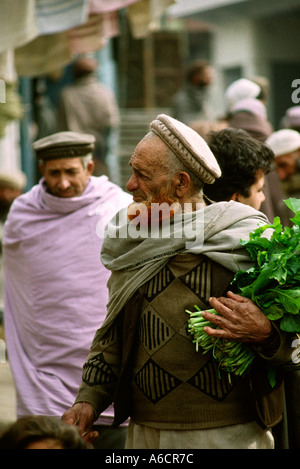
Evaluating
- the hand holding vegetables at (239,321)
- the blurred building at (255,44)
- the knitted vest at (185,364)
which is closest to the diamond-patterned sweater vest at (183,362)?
the knitted vest at (185,364)

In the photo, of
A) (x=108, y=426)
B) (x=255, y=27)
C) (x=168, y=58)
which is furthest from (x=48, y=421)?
(x=255, y=27)

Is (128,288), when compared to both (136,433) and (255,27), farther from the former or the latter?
(255,27)

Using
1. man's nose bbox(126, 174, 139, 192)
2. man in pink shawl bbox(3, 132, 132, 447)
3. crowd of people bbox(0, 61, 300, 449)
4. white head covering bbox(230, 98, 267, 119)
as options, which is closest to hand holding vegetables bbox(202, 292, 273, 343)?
crowd of people bbox(0, 61, 300, 449)

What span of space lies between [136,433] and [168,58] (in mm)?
13484

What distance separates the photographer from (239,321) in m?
3.17

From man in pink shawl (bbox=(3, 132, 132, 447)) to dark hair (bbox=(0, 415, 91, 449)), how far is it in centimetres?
203

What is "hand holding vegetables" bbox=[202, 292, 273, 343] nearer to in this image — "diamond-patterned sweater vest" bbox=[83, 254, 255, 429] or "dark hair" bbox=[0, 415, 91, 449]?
"diamond-patterned sweater vest" bbox=[83, 254, 255, 429]

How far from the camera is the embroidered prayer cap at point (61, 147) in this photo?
5164 mm

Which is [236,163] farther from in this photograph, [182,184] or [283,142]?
[283,142]

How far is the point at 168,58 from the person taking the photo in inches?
648

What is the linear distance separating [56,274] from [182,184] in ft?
5.80

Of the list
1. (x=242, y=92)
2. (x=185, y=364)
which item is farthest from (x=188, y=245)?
(x=242, y=92)

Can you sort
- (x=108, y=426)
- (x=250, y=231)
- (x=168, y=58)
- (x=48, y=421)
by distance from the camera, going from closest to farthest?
(x=48, y=421), (x=250, y=231), (x=108, y=426), (x=168, y=58)

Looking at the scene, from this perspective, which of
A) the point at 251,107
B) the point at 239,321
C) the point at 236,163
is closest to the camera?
the point at 239,321
